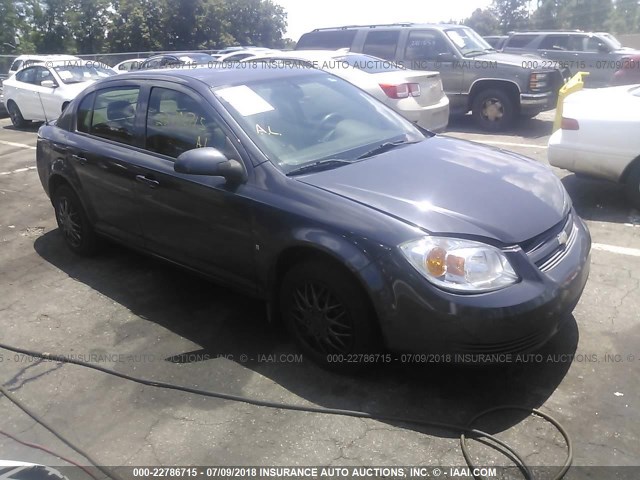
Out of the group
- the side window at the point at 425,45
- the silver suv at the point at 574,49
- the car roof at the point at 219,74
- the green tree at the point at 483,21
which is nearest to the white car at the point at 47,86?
the side window at the point at 425,45

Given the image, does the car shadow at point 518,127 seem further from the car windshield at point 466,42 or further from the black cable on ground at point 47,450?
the black cable on ground at point 47,450

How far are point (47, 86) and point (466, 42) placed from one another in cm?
868

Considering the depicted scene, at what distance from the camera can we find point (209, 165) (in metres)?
3.53

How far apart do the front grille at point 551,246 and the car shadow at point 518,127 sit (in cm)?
676

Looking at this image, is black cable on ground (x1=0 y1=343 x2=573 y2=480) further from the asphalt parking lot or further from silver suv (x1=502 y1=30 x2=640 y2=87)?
silver suv (x1=502 y1=30 x2=640 y2=87)

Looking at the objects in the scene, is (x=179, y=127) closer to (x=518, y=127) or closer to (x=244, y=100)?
(x=244, y=100)

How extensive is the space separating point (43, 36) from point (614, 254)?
4828 centimetres

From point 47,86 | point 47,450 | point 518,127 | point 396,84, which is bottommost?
point 518,127

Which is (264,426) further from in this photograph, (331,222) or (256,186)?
(256,186)

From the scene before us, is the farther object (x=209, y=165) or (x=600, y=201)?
(x=600, y=201)

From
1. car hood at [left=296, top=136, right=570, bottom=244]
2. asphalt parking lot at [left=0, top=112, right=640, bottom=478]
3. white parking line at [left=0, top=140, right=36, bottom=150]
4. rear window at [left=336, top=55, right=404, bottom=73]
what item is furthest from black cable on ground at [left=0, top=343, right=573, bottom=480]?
white parking line at [left=0, top=140, right=36, bottom=150]

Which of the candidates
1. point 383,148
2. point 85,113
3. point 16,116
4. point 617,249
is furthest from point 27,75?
point 617,249

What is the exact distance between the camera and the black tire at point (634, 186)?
220 inches

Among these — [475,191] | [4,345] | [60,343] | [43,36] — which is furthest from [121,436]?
[43,36]
